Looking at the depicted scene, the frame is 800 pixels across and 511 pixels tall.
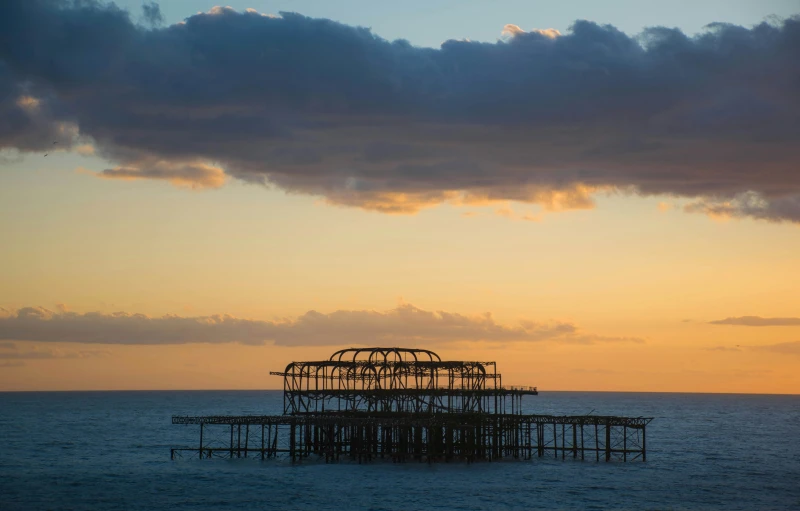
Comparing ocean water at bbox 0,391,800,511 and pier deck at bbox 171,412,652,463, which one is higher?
pier deck at bbox 171,412,652,463

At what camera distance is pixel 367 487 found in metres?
73.7

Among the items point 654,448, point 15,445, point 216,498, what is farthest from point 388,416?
point 15,445

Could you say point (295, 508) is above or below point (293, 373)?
below

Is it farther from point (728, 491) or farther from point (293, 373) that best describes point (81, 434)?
point (728, 491)

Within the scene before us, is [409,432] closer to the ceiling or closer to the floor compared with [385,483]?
closer to the ceiling

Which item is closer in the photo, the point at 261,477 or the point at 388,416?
the point at 261,477

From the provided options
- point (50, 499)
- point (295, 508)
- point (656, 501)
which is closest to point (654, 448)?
point (656, 501)

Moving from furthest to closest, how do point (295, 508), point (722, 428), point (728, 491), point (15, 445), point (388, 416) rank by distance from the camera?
point (722, 428)
point (15, 445)
point (388, 416)
point (728, 491)
point (295, 508)

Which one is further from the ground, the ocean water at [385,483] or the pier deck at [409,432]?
the pier deck at [409,432]

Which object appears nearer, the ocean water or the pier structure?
the ocean water

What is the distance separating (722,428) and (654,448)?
65.7m

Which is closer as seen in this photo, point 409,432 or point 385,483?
point 385,483

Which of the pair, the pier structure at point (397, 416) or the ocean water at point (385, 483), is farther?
the pier structure at point (397, 416)

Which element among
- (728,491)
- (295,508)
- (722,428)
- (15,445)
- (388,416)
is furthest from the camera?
(722,428)
